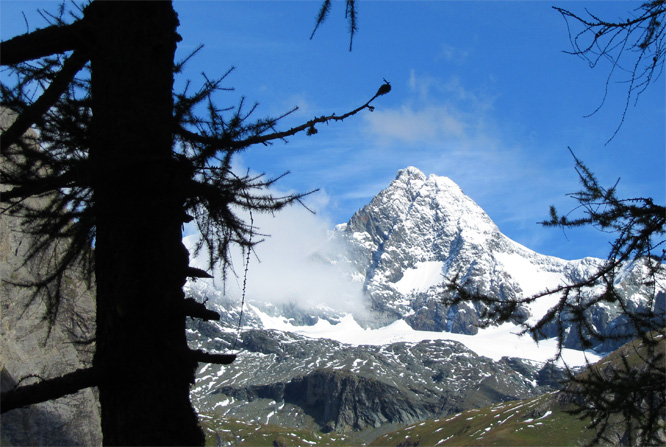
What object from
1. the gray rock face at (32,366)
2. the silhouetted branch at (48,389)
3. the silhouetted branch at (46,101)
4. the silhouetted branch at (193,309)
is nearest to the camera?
the silhouetted branch at (48,389)

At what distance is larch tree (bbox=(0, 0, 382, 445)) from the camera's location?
4094 mm

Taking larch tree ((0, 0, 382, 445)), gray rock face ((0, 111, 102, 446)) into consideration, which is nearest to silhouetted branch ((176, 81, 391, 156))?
larch tree ((0, 0, 382, 445))

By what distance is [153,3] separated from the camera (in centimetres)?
484

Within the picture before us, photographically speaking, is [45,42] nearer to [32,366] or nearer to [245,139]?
[245,139]

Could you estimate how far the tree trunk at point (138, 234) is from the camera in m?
4.05

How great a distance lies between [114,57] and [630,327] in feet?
23.7

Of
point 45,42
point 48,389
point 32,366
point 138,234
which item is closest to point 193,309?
point 138,234

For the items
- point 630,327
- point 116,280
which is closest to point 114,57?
point 116,280

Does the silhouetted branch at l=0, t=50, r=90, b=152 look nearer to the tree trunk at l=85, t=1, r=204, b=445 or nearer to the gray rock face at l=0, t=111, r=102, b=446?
the tree trunk at l=85, t=1, r=204, b=445

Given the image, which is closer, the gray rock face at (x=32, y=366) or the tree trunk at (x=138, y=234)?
the tree trunk at (x=138, y=234)

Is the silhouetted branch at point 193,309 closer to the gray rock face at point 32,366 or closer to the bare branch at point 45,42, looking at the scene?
the bare branch at point 45,42

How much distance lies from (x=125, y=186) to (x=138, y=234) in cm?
39

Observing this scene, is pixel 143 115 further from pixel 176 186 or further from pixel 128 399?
pixel 128 399

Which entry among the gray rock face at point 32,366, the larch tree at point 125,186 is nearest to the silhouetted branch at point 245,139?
the larch tree at point 125,186
